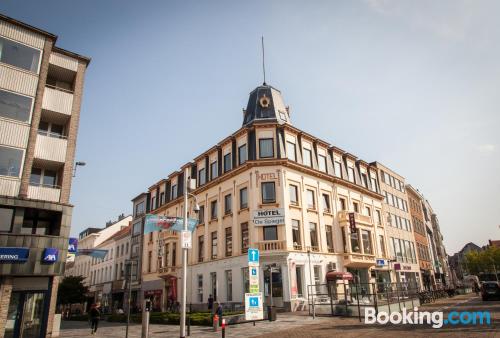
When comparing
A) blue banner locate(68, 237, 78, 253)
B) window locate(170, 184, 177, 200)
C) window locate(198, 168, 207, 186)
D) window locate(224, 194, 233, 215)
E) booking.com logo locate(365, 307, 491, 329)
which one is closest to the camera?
booking.com logo locate(365, 307, 491, 329)

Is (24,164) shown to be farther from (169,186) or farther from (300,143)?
(169,186)

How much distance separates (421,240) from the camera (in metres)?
57.3

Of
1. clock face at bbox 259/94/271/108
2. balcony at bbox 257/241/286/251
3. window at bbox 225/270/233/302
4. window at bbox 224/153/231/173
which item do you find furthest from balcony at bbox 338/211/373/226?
clock face at bbox 259/94/271/108

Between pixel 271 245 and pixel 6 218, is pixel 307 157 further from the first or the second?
pixel 6 218

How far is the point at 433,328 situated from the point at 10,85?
25085mm

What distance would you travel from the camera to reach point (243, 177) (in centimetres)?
3117

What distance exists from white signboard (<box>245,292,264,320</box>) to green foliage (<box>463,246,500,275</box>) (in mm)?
76398

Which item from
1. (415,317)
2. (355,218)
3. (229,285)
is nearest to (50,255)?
(229,285)

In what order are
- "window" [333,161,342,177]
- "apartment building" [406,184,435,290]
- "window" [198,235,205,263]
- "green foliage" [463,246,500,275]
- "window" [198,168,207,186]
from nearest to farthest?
1. "window" [198,235,205,263]
2. "window" [333,161,342,177]
3. "window" [198,168,207,186]
4. "apartment building" [406,184,435,290]
5. "green foliage" [463,246,500,275]

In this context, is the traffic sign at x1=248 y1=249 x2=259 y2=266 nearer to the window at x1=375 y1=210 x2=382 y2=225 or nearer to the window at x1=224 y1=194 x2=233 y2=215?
the window at x1=224 y1=194 x2=233 y2=215

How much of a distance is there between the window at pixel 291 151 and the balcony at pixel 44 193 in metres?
19.0

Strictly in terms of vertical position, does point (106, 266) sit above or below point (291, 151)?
below

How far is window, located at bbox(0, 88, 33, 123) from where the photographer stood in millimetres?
18609

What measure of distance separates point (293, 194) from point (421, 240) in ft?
126
